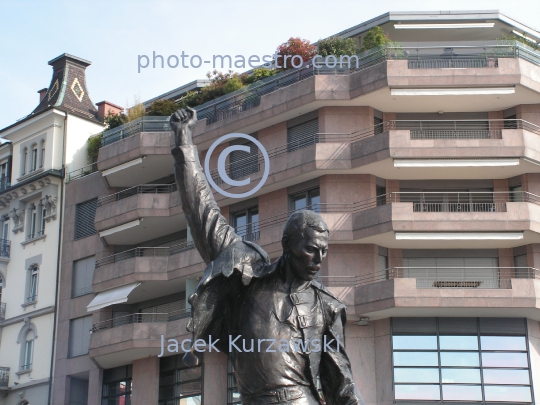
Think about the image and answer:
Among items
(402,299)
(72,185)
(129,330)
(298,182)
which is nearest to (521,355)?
(402,299)

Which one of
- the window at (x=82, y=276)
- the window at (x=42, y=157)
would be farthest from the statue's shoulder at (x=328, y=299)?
the window at (x=42, y=157)

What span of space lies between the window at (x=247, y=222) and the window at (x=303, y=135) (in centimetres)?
311

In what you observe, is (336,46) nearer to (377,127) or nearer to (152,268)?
(377,127)

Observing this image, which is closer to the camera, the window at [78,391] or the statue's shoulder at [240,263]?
the statue's shoulder at [240,263]

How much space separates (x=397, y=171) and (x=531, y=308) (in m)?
7.26

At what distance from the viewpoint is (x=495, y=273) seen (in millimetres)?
38062

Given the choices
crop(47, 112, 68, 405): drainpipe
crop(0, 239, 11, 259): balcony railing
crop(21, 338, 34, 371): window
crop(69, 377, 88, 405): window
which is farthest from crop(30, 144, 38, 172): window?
crop(69, 377, 88, 405): window

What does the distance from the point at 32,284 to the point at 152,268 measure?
9753 millimetres

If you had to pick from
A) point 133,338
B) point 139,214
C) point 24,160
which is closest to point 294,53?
point 139,214

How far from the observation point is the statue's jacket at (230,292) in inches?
275

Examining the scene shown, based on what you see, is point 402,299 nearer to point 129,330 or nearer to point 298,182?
point 298,182

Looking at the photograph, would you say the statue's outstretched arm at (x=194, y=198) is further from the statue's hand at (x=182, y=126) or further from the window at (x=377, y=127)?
the window at (x=377, y=127)

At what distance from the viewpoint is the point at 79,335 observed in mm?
46688

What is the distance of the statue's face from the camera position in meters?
6.84
